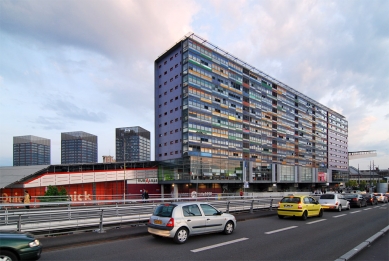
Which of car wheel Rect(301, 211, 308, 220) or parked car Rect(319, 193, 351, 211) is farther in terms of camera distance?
parked car Rect(319, 193, 351, 211)

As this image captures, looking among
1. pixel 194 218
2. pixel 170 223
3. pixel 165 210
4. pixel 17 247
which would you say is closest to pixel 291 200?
pixel 194 218

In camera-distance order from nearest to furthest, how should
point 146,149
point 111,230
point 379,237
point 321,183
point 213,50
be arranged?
point 379,237 < point 111,230 < point 213,50 < point 321,183 < point 146,149

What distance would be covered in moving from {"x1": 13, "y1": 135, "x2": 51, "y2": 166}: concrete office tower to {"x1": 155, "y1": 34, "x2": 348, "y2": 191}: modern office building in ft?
358

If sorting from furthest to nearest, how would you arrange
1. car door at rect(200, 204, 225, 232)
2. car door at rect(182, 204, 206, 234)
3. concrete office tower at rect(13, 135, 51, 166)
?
1. concrete office tower at rect(13, 135, 51, 166)
2. car door at rect(200, 204, 225, 232)
3. car door at rect(182, 204, 206, 234)

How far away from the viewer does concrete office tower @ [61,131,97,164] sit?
162 meters

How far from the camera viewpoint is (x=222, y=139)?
68.6 meters

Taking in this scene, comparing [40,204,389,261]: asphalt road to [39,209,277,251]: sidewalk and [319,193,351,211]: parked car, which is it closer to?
[39,209,277,251]: sidewalk

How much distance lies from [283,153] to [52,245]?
285 ft

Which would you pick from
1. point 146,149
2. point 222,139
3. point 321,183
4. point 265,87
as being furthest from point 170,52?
point 146,149

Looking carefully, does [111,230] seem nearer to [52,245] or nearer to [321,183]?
[52,245]

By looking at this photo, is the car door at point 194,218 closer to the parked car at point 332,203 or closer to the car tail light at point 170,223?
the car tail light at point 170,223

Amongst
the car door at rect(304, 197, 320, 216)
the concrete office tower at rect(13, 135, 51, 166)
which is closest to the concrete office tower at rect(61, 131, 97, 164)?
the concrete office tower at rect(13, 135, 51, 166)

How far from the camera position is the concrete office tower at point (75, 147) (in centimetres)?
16238

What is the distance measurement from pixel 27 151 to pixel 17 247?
16631cm
